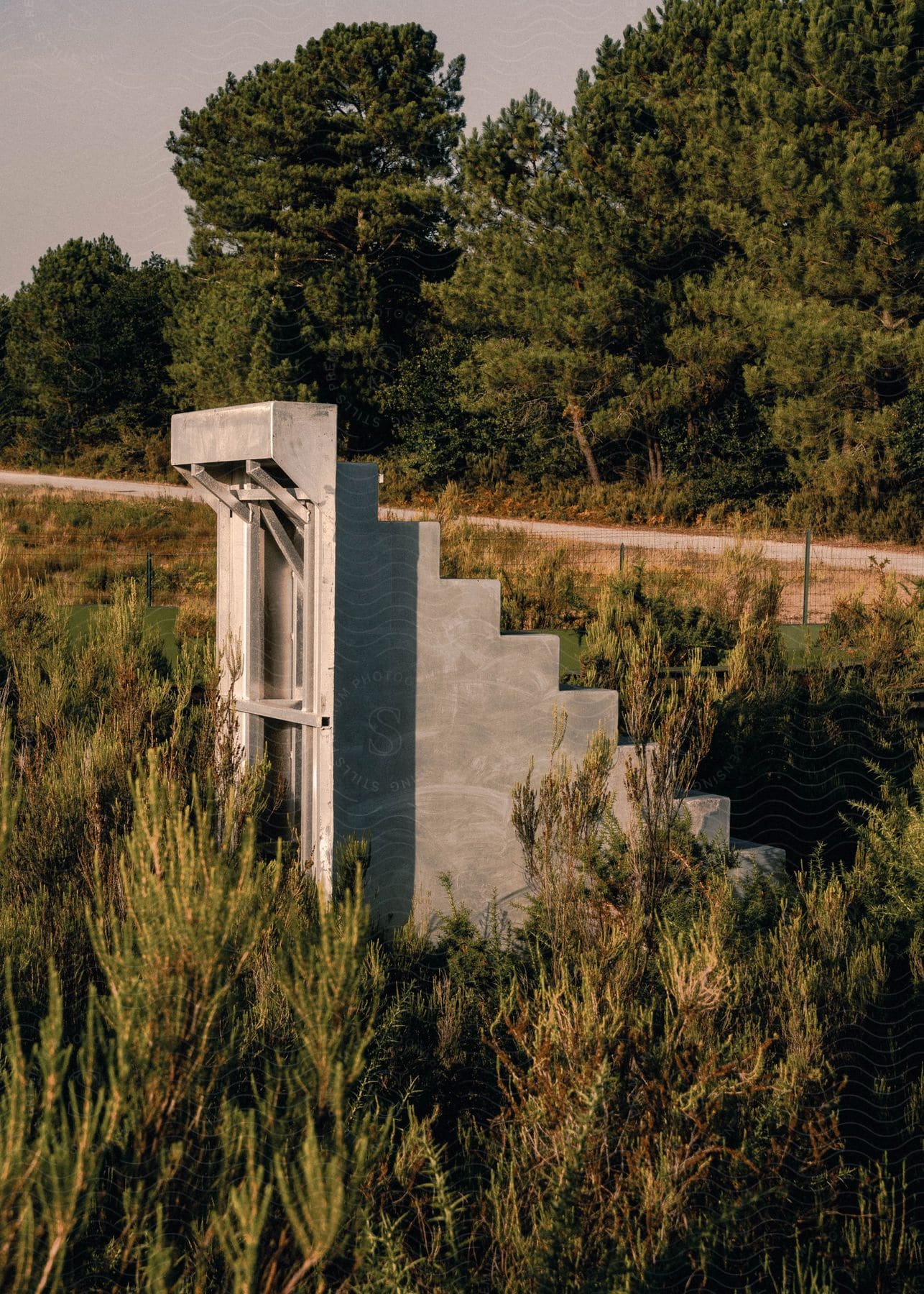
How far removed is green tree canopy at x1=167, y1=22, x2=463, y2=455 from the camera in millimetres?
27688

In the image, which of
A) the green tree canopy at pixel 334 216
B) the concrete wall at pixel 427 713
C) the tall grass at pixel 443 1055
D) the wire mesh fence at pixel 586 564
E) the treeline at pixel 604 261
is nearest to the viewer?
the tall grass at pixel 443 1055

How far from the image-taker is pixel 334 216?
93.6ft

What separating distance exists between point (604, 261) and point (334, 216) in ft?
27.0

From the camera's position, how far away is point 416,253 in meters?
29.5

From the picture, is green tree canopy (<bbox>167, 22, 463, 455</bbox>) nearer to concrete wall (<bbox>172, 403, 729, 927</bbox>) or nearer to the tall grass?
concrete wall (<bbox>172, 403, 729, 927</bbox>)

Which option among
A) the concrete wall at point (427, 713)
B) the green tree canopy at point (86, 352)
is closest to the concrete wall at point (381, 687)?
the concrete wall at point (427, 713)

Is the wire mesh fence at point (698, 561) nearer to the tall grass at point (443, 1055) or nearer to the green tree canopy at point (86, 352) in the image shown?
the tall grass at point (443, 1055)

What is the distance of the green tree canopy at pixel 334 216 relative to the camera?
90.8 feet

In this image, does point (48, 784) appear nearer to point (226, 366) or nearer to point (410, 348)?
point (226, 366)

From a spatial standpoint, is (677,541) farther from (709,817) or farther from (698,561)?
(709,817)

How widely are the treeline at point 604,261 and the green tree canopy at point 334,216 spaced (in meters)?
0.07

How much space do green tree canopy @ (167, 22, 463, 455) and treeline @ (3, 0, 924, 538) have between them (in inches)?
2.8

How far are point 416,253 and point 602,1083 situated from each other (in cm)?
2850

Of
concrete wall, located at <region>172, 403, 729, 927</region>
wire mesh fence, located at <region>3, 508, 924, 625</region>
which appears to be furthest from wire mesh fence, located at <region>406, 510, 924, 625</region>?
concrete wall, located at <region>172, 403, 729, 927</region>
